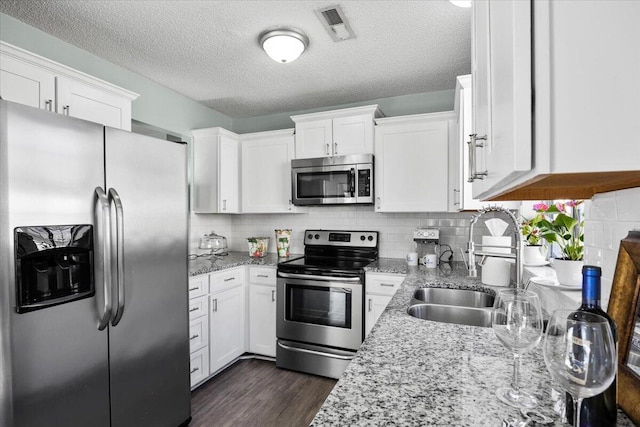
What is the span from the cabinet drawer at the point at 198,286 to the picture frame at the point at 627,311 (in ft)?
7.81

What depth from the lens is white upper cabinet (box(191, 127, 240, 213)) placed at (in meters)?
3.37

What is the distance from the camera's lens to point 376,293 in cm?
270

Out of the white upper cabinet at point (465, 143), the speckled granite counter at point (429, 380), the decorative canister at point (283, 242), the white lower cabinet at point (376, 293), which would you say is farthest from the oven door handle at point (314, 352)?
the speckled granite counter at point (429, 380)

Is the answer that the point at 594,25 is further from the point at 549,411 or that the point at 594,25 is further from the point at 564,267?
the point at 564,267

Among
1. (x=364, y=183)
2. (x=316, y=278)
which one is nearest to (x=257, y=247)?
(x=316, y=278)

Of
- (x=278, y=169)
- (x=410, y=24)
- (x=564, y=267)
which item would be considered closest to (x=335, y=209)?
(x=278, y=169)

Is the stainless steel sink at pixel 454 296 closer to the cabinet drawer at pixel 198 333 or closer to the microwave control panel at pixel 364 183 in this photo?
the microwave control panel at pixel 364 183

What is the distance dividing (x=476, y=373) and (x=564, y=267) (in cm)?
75

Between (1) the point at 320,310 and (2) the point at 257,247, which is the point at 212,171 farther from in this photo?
(1) the point at 320,310

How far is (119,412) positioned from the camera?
5.56 feet

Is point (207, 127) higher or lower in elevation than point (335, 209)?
higher

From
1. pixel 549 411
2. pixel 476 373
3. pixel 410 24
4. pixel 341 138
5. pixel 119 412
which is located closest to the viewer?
pixel 549 411

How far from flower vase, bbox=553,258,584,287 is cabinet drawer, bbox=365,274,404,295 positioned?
1.31 meters

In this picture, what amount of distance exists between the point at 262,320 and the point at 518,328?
264 centimetres
